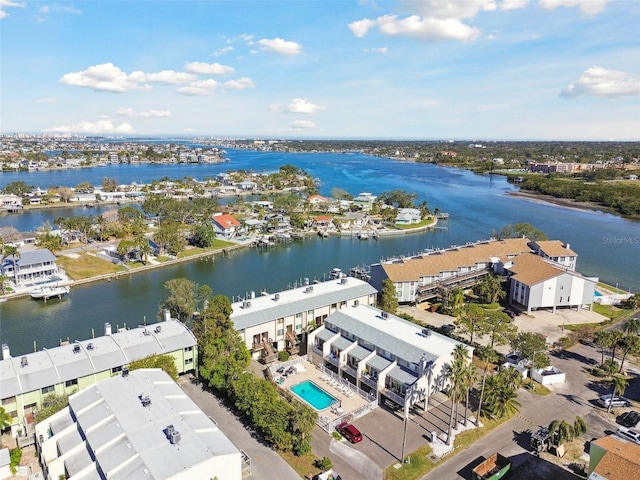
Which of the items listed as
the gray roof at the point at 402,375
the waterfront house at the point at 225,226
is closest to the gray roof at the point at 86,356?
the gray roof at the point at 402,375

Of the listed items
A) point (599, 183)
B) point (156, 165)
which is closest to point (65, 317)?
point (599, 183)

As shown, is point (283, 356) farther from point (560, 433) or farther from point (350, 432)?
point (560, 433)

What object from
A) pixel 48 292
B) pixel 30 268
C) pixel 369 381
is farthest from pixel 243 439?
pixel 30 268

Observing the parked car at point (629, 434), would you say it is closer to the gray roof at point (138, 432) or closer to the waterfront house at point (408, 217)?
the gray roof at point (138, 432)

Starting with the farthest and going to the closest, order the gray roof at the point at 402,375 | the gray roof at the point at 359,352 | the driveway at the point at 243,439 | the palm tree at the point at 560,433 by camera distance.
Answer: the gray roof at the point at 359,352
the gray roof at the point at 402,375
the palm tree at the point at 560,433
the driveway at the point at 243,439

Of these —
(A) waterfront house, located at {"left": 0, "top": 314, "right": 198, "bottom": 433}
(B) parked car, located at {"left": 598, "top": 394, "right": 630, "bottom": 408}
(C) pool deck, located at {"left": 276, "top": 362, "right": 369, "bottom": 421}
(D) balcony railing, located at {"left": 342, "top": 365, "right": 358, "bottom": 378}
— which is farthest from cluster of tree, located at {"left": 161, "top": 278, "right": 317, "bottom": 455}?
(B) parked car, located at {"left": 598, "top": 394, "right": 630, "bottom": 408}

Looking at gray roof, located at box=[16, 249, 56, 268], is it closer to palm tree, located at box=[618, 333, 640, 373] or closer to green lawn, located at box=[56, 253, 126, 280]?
green lawn, located at box=[56, 253, 126, 280]
